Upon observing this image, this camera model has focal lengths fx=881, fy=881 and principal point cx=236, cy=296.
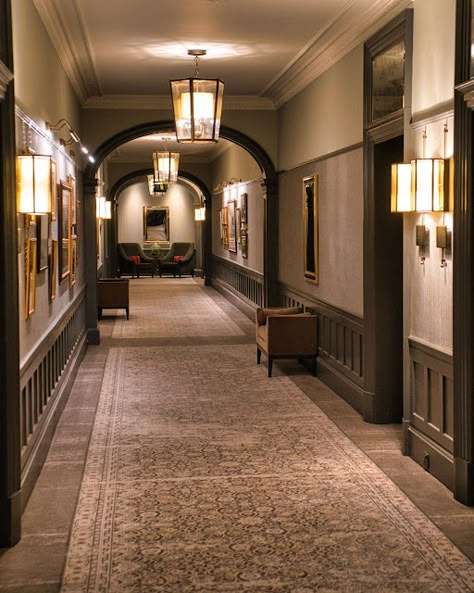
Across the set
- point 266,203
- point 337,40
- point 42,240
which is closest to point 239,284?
point 266,203

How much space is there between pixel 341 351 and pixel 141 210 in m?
21.8

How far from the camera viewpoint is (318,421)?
779 cm

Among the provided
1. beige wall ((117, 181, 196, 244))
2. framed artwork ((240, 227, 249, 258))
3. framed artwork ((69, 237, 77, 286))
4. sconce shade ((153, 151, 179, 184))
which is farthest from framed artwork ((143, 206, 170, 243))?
framed artwork ((69, 237, 77, 286))

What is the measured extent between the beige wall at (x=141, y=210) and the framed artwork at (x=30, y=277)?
23890 millimetres

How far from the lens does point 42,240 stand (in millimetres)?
6793

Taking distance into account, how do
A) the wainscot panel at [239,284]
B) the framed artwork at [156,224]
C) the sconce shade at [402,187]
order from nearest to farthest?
1. the sconce shade at [402,187]
2. the wainscot panel at [239,284]
3. the framed artwork at [156,224]

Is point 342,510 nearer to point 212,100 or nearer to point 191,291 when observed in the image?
point 212,100

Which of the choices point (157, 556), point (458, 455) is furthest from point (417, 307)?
point (157, 556)

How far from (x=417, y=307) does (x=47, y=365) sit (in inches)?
122

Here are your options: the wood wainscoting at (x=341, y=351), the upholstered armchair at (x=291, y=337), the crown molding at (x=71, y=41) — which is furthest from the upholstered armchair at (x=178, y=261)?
the upholstered armchair at (x=291, y=337)

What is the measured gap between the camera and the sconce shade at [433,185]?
18.6ft

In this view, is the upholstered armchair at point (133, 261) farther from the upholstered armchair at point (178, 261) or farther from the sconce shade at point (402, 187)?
the sconce shade at point (402, 187)

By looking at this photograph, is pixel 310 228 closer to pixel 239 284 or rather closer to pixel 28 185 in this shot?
pixel 28 185

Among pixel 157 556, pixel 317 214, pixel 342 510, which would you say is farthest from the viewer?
pixel 317 214
